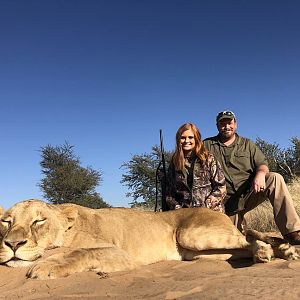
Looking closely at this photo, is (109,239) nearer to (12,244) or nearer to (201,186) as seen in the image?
(12,244)

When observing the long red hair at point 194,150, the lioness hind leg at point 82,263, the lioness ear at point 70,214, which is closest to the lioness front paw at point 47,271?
the lioness hind leg at point 82,263

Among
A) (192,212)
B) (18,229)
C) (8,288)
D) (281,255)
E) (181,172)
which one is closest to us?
(8,288)

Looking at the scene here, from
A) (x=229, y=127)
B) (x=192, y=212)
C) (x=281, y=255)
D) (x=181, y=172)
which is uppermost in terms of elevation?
(x=229, y=127)

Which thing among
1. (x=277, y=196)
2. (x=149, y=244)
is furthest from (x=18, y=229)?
(x=277, y=196)

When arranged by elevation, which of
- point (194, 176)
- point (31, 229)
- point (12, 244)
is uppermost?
point (194, 176)

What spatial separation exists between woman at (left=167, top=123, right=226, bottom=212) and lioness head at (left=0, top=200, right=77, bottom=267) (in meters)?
2.02

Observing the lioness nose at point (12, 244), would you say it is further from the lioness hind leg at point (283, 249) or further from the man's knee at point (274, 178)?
the man's knee at point (274, 178)

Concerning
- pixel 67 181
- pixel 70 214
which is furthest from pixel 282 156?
pixel 70 214

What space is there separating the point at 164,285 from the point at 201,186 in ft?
10.4

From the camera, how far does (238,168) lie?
6.86 metres

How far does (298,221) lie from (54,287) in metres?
3.74

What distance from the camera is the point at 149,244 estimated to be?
17.1ft

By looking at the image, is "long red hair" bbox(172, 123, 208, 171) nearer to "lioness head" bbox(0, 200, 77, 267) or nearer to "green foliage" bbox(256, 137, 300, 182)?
"lioness head" bbox(0, 200, 77, 267)

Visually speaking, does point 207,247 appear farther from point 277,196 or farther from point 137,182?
point 137,182
